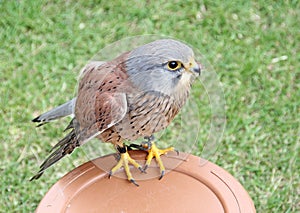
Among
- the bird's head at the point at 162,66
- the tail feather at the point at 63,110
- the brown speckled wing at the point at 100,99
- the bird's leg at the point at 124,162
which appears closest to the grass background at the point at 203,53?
the tail feather at the point at 63,110

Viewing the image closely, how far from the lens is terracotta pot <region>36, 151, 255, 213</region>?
242cm

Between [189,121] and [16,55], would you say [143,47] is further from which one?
[16,55]

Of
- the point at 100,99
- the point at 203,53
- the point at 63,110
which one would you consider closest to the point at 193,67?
the point at 100,99

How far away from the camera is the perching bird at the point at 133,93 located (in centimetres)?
202

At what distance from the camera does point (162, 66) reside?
2.02 m

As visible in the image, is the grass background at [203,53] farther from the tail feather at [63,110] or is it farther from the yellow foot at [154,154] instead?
the yellow foot at [154,154]

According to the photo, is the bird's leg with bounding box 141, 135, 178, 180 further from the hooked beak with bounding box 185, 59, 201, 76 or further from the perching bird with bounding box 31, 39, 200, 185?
the hooked beak with bounding box 185, 59, 201, 76

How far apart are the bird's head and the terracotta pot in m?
0.57

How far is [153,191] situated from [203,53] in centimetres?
129

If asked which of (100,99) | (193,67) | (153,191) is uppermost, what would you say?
(193,67)

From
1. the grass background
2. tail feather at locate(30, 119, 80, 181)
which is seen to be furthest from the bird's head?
the grass background

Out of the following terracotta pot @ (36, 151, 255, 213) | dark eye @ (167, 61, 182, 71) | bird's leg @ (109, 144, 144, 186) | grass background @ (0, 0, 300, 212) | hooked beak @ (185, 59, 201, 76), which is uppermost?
dark eye @ (167, 61, 182, 71)

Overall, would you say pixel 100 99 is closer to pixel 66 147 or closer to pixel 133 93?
pixel 133 93

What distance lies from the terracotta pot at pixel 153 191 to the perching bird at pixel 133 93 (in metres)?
0.17
